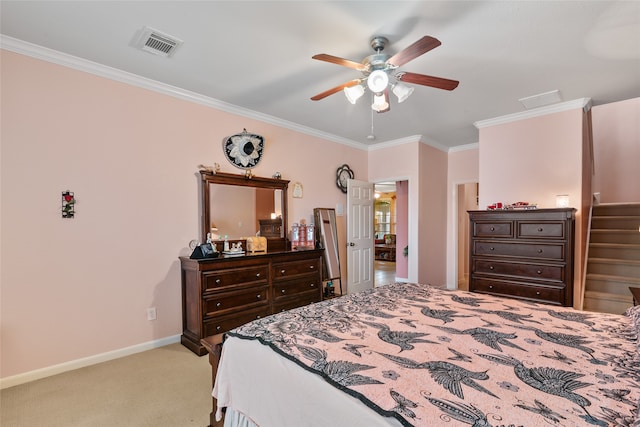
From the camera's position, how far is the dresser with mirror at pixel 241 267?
2934 mm

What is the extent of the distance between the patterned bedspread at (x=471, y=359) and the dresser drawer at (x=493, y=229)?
5.59 ft

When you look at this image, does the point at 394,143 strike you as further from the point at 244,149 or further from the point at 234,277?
the point at 234,277

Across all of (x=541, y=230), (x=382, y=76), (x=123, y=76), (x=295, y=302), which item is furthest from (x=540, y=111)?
(x=123, y=76)

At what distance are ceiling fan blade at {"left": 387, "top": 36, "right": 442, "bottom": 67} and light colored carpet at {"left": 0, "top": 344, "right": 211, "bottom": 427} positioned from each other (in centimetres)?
271

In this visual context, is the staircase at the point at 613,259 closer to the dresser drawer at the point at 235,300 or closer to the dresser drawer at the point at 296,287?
the dresser drawer at the point at 296,287

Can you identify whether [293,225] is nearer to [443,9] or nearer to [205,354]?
[205,354]

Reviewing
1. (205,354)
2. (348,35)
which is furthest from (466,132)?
(205,354)

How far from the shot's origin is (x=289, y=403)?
3.77ft

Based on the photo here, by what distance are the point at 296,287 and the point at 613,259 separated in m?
4.00

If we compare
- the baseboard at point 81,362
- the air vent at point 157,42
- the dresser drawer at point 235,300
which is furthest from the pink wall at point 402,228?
the air vent at point 157,42

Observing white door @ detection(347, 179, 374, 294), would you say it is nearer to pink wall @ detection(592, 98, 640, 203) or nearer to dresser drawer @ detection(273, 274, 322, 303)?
dresser drawer @ detection(273, 274, 322, 303)

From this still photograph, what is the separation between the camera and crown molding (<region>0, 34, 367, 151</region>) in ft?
7.77

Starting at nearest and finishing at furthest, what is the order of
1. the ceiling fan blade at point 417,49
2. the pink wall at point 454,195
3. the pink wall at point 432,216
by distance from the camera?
the ceiling fan blade at point 417,49 < the pink wall at point 432,216 < the pink wall at point 454,195

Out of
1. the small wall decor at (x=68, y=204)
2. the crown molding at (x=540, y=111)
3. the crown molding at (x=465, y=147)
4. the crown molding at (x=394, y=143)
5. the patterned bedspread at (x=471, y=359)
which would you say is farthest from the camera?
the crown molding at (x=465, y=147)
